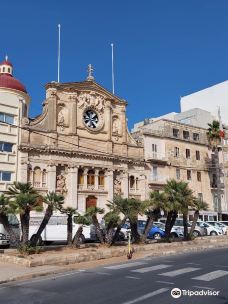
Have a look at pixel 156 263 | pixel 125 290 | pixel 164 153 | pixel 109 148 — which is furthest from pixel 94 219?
pixel 164 153

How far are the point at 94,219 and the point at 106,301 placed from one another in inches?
522

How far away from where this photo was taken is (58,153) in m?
A: 41.2

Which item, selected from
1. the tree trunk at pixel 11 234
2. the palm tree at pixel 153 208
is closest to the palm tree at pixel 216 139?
the palm tree at pixel 153 208

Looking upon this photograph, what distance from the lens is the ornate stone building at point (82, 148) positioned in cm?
4022

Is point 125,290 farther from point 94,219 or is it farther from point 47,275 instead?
point 94,219

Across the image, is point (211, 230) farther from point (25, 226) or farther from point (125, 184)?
point (25, 226)

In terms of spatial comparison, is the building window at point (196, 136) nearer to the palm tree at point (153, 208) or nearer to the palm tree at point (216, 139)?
the palm tree at point (216, 139)

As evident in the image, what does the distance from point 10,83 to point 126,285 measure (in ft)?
111

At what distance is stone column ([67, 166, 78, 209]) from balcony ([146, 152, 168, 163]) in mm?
11390

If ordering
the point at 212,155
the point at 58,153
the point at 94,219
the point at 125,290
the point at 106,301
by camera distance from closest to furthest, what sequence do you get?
the point at 106,301 < the point at 125,290 < the point at 94,219 < the point at 58,153 < the point at 212,155

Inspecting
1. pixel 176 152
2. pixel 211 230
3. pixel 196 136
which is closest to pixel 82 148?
pixel 176 152

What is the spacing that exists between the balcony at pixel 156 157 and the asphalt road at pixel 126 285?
108 ft

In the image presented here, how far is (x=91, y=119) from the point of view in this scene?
46.0m

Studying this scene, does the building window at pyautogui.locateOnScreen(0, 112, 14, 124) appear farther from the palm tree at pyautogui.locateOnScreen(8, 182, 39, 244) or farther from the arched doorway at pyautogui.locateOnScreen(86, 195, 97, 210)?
the palm tree at pyautogui.locateOnScreen(8, 182, 39, 244)
